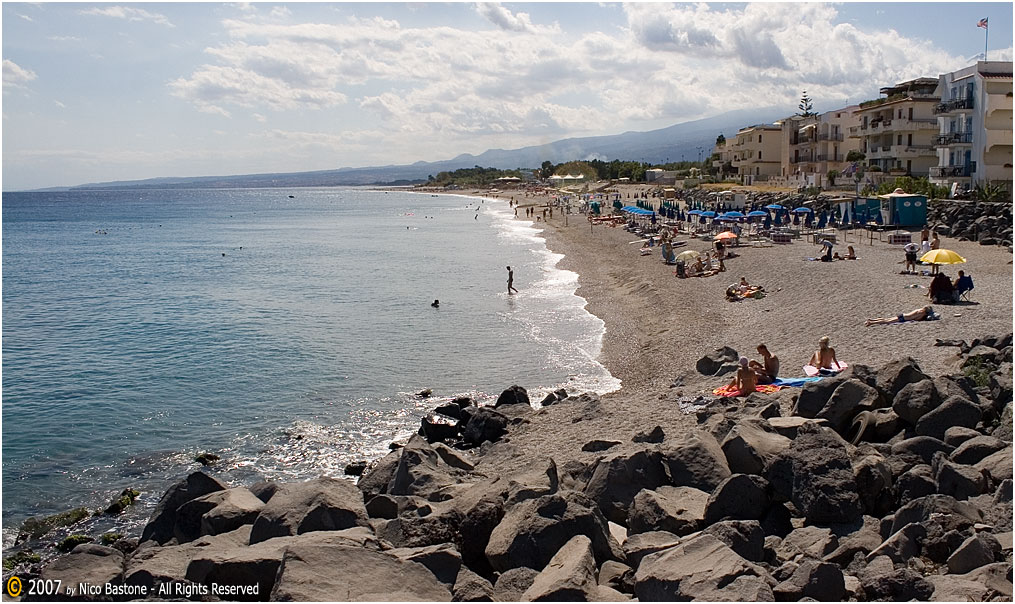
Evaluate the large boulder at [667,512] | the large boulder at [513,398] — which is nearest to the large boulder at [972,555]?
the large boulder at [667,512]

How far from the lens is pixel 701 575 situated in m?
6.34

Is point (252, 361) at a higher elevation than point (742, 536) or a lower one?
lower

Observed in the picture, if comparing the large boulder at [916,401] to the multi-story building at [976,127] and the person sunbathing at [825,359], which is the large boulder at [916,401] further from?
the multi-story building at [976,127]

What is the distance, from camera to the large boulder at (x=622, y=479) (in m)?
8.77

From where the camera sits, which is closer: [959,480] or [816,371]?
[959,480]

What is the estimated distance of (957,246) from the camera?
1276 inches

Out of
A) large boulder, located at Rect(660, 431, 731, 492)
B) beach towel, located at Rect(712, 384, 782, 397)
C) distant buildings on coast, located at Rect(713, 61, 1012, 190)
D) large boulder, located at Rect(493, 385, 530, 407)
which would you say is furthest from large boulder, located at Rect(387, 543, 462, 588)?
distant buildings on coast, located at Rect(713, 61, 1012, 190)

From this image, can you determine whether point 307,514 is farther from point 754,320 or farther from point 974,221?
point 974,221

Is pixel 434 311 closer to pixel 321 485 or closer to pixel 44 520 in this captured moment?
pixel 44 520

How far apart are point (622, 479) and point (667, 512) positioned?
3.14ft

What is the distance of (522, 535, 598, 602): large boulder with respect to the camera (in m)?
6.34

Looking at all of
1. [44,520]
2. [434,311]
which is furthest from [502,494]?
[434,311]

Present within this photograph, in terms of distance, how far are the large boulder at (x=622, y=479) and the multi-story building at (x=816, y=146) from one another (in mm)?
54305

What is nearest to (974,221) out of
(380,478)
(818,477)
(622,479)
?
(818,477)
